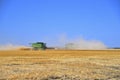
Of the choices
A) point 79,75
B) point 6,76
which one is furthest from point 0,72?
point 79,75

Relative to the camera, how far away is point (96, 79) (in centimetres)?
2197

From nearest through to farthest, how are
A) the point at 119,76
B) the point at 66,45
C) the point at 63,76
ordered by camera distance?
the point at 63,76
the point at 119,76
the point at 66,45

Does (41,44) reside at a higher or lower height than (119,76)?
higher

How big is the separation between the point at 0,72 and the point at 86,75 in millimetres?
5537

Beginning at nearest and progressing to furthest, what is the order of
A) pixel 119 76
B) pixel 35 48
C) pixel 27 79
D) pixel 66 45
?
pixel 27 79 < pixel 119 76 < pixel 35 48 < pixel 66 45

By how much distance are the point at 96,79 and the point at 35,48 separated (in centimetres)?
6863

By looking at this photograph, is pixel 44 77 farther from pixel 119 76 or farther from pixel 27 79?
pixel 119 76

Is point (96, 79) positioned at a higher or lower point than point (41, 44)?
lower

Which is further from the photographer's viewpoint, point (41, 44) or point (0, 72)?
point (41, 44)

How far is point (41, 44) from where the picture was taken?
90.7 metres

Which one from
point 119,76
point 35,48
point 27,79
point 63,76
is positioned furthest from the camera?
point 35,48

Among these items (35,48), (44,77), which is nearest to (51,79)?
(44,77)

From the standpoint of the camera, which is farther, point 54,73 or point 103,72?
point 103,72

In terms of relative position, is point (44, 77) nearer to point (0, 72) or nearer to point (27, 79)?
point (27, 79)
